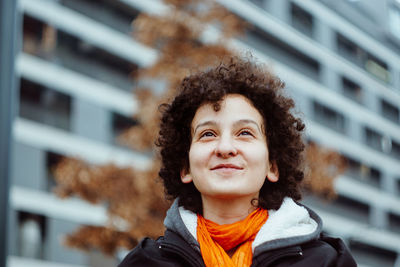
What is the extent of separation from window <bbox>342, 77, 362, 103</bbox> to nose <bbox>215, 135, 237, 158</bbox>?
4616 centimetres

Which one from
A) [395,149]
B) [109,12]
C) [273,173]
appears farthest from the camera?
[395,149]

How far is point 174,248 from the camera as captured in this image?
2609 millimetres

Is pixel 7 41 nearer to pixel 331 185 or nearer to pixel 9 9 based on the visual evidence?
pixel 9 9

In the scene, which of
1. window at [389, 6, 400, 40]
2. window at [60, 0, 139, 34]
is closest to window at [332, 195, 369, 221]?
window at [389, 6, 400, 40]

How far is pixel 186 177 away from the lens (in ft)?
9.42

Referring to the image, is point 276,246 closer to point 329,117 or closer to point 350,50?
point 329,117

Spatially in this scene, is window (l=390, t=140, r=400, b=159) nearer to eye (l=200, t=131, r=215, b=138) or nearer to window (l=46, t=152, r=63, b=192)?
window (l=46, t=152, r=63, b=192)

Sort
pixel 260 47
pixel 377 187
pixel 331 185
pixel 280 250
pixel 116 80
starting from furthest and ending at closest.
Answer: pixel 377 187, pixel 260 47, pixel 116 80, pixel 331 185, pixel 280 250

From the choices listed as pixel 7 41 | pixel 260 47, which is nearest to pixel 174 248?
pixel 7 41

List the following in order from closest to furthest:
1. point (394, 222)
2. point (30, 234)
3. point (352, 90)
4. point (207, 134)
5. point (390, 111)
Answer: point (207, 134)
point (30, 234)
point (352, 90)
point (394, 222)
point (390, 111)

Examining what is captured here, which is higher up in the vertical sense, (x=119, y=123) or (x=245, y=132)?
(x=119, y=123)

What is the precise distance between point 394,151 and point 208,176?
5249 centimetres

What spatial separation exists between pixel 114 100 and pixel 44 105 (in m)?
3.00

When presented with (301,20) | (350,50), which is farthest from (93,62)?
(350,50)
